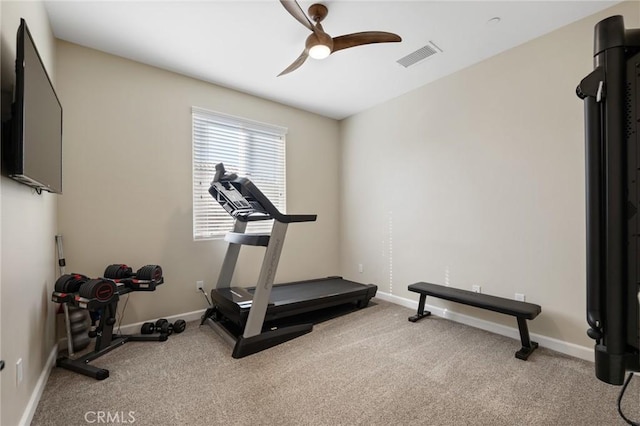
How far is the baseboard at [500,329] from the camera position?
94.7 inches

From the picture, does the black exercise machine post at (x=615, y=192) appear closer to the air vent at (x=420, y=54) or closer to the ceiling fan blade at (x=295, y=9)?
the ceiling fan blade at (x=295, y=9)

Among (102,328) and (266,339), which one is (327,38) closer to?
(266,339)

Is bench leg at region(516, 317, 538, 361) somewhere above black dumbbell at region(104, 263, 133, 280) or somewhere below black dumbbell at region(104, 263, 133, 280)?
below

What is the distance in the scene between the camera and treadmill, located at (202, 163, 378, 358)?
2.56m

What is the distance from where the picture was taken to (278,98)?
3.94 meters

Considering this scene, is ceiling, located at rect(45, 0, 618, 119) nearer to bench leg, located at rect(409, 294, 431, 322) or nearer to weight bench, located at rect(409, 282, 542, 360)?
weight bench, located at rect(409, 282, 542, 360)

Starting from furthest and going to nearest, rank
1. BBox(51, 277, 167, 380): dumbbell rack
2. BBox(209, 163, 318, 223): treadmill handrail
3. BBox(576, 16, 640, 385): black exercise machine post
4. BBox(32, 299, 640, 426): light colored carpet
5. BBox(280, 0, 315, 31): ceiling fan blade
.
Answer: BBox(209, 163, 318, 223): treadmill handrail
BBox(51, 277, 167, 380): dumbbell rack
BBox(280, 0, 315, 31): ceiling fan blade
BBox(32, 299, 640, 426): light colored carpet
BBox(576, 16, 640, 385): black exercise machine post

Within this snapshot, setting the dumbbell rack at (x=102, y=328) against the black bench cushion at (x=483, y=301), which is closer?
the dumbbell rack at (x=102, y=328)

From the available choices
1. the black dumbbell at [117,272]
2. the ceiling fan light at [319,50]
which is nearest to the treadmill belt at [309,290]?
the black dumbbell at [117,272]

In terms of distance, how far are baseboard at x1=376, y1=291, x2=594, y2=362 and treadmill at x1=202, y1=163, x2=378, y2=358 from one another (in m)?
0.53

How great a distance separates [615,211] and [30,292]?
2.85m

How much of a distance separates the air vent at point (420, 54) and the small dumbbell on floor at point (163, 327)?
139 inches

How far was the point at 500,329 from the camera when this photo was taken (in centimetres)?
288

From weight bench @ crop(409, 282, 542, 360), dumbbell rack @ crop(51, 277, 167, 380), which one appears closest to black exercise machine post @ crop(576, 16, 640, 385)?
weight bench @ crop(409, 282, 542, 360)
